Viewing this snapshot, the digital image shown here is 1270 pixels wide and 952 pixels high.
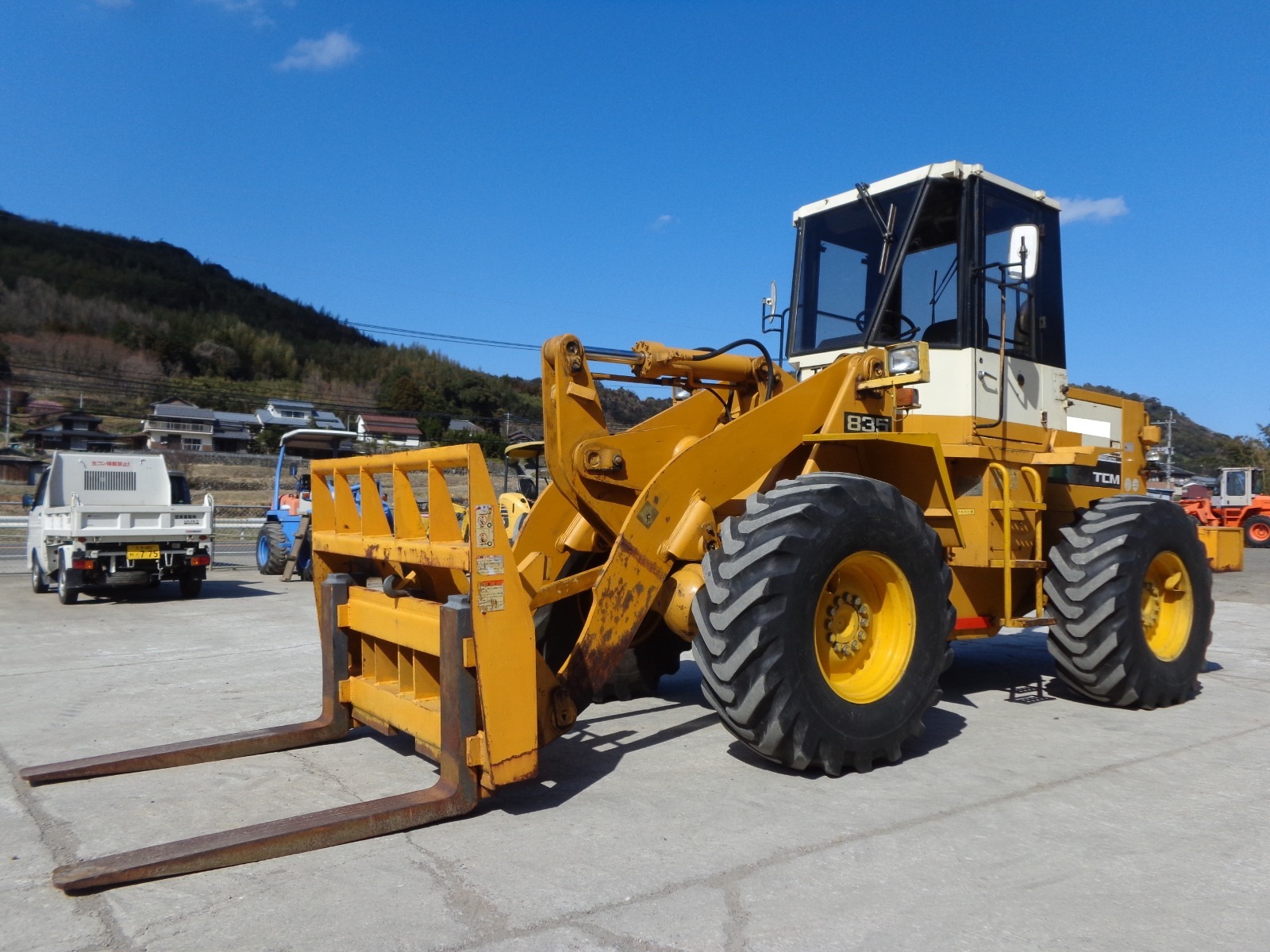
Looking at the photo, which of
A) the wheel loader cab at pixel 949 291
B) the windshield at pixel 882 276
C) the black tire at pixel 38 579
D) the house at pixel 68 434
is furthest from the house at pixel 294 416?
the wheel loader cab at pixel 949 291

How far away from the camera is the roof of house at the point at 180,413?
55.1m

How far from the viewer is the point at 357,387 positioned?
3093 inches

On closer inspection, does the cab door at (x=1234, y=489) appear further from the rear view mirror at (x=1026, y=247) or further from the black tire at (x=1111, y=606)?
the rear view mirror at (x=1026, y=247)

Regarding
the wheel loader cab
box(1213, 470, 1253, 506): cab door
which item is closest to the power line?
box(1213, 470, 1253, 506): cab door

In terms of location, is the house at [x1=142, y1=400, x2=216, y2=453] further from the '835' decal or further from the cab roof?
the '835' decal

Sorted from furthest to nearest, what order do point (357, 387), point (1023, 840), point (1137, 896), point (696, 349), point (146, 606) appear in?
point (357, 387) → point (146, 606) → point (696, 349) → point (1023, 840) → point (1137, 896)

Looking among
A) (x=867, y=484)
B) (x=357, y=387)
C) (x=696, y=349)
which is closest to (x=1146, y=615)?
(x=867, y=484)

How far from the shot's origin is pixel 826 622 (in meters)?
4.98

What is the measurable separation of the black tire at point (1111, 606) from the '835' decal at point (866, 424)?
1556mm

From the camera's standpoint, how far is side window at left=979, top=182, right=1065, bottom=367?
660 cm

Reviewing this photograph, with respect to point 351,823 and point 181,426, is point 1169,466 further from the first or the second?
point 181,426

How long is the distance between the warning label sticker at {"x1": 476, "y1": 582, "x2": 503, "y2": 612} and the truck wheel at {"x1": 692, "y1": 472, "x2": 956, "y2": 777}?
38.9 inches

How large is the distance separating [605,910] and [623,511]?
7.15 ft

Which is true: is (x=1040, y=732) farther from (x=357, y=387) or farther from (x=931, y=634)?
(x=357, y=387)
